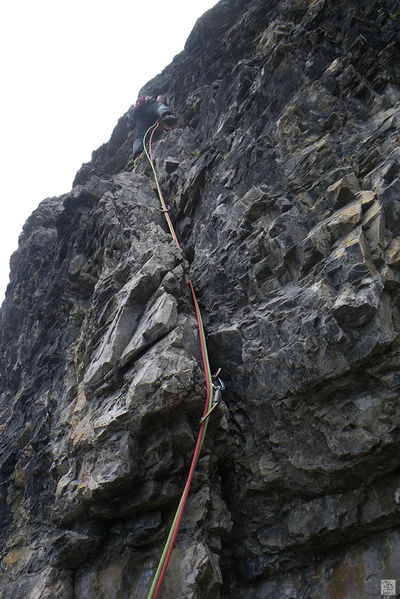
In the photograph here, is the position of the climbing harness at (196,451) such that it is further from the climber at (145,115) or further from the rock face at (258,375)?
the climber at (145,115)

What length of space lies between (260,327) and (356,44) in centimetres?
475

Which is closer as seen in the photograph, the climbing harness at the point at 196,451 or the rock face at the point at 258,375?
the climbing harness at the point at 196,451

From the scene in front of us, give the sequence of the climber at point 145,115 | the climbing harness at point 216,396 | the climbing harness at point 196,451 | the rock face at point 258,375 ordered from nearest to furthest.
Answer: the climbing harness at point 196,451 < the rock face at point 258,375 < the climbing harness at point 216,396 < the climber at point 145,115

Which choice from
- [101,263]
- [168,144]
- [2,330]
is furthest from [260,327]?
[2,330]

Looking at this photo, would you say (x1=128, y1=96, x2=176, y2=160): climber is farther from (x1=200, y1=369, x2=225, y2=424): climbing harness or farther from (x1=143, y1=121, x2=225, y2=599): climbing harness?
(x1=200, y1=369, x2=225, y2=424): climbing harness

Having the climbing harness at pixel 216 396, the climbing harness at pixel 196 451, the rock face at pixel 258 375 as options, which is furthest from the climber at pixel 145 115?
the climbing harness at pixel 216 396

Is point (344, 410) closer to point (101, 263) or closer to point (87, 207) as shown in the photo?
point (101, 263)

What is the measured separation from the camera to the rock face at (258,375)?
3.47 meters

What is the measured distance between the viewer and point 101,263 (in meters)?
7.90

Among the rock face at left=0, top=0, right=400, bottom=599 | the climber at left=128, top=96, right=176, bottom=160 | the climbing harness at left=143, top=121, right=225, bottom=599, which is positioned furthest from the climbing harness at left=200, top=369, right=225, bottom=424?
the climber at left=128, top=96, right=176, bottom=160

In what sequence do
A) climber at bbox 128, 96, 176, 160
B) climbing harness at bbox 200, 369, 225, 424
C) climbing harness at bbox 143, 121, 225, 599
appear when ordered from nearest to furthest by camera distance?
1. climbing harness at bbox 143, 121, 225, 599
2. climbing harness at bbox 200, 369, 225, 424
3. climber at bbox 128, 96, 176, 160

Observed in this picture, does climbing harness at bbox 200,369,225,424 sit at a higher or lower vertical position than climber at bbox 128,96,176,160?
lower

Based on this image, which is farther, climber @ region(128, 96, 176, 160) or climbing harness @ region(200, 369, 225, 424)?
climber @ region(128, 96, 176, 160)

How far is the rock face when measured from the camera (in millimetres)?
3467
